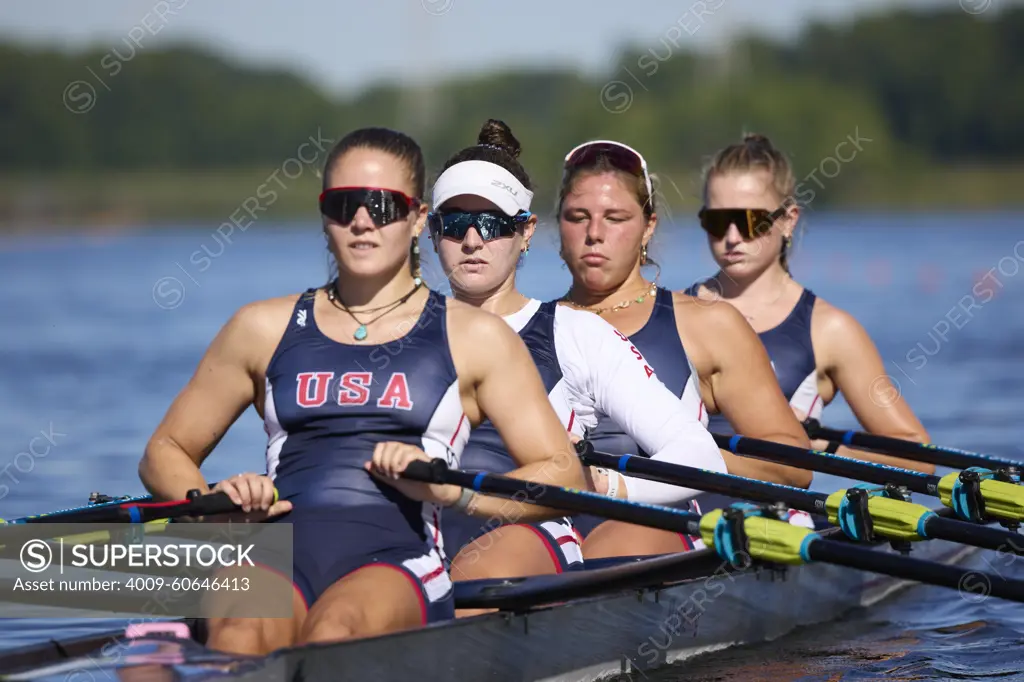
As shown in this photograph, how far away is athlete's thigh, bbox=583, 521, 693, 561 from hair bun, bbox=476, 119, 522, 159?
1.71 meters

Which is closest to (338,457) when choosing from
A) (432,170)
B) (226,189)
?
(432,170)

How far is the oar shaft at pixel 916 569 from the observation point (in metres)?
4.55

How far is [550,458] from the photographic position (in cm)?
488

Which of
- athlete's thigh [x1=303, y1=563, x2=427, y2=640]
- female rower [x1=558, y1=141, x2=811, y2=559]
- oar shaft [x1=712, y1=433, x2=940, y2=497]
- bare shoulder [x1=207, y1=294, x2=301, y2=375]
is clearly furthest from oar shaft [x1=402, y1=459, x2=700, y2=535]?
oar shaft [x1=712, y1=433, x2=940, y2=497]

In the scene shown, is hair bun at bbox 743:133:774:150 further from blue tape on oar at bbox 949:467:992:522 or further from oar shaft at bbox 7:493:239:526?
oar shaft at bbox 7:493:239:526

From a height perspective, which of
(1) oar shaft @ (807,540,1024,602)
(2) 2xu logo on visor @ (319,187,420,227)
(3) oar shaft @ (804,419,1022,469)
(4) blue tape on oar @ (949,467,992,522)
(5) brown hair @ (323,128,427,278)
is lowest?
(1) oar shaft @ (807,540,1024,602)

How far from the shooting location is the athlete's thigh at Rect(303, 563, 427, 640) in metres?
4.34

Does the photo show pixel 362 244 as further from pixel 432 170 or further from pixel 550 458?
pixel 432 170

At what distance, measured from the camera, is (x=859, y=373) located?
295 inches

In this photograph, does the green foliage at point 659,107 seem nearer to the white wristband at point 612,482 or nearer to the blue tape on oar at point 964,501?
the blue tape on oar at point 964,501

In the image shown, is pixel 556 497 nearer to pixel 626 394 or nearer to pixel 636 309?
pixel 626 394

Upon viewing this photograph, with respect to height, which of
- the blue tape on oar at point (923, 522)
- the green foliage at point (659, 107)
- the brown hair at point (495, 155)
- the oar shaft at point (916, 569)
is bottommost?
the oar shaft at point (916, 569)

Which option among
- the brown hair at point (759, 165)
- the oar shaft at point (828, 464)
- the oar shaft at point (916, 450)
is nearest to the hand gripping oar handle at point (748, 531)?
the oar shaft at point (828, 464)

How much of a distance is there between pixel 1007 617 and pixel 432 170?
4022 millimetres
